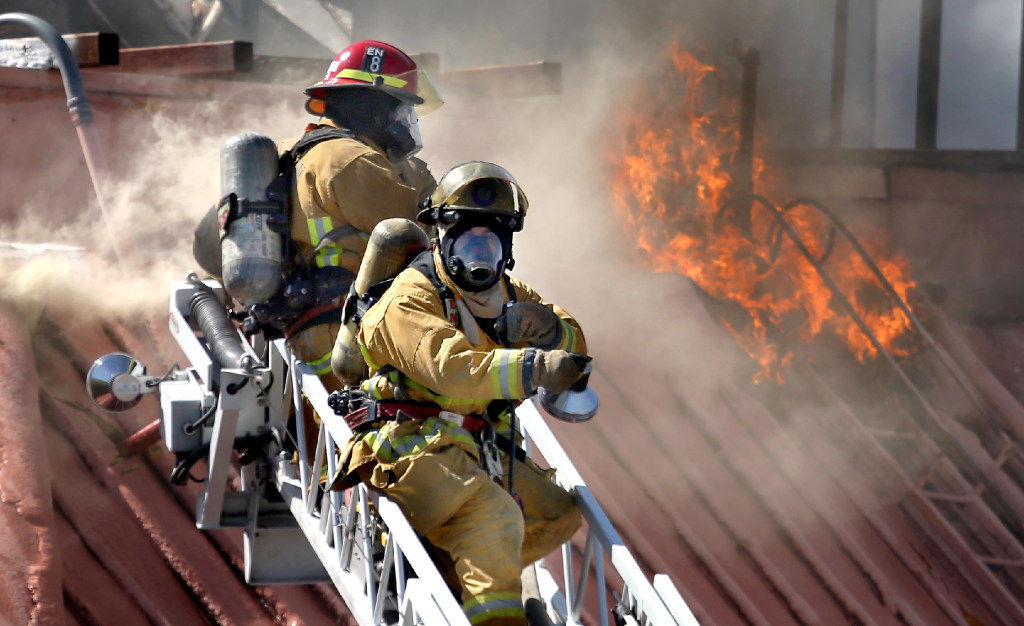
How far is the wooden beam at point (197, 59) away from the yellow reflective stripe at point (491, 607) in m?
4.73

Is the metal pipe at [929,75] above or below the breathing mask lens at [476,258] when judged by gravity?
above

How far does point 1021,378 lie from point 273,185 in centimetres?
596

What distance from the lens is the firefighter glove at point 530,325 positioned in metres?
3.67

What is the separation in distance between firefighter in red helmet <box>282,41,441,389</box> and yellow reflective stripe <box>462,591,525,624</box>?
4.57ft

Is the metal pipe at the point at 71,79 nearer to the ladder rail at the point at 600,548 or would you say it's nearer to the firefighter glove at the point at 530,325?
the ladder rail at the point at 600,548

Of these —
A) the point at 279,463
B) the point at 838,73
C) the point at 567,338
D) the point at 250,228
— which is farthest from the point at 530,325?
the point at 838,73

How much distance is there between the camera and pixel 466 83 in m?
8.47

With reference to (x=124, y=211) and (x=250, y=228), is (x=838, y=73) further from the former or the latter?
(x=250, y=228)

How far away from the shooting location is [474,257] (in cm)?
358

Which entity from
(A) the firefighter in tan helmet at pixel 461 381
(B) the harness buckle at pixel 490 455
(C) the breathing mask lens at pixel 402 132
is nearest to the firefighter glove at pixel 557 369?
(A) the firefighter in tan helmet at pixel 461 381

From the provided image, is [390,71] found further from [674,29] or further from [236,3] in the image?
[236,3]

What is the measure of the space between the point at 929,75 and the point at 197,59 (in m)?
5.96

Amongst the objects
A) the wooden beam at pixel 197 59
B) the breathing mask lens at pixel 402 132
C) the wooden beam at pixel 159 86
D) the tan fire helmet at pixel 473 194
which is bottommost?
the tan fire helmet at pixel 473 194

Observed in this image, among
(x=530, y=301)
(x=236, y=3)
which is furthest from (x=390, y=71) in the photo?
(x=236, y=3)
